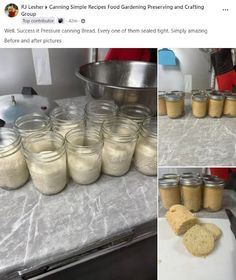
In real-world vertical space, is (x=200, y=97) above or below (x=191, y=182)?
above

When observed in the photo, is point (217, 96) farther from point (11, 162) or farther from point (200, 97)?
point (11, 162)

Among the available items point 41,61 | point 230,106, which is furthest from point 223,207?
point 41,61

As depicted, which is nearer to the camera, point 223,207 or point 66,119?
point 223,207

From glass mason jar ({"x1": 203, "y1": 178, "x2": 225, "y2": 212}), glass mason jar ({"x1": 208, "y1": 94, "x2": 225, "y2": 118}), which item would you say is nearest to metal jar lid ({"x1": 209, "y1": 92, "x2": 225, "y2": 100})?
glass mason jar ({"x1": 208, "y1": 94, "x2": 225, "y2": 118})

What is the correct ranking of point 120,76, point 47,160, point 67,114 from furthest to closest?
1. point 120,76
2. point 67,114
3. point 47,160

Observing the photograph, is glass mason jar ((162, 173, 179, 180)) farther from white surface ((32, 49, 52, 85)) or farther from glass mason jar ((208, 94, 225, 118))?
white surface ((32, 49, 52, 85))
